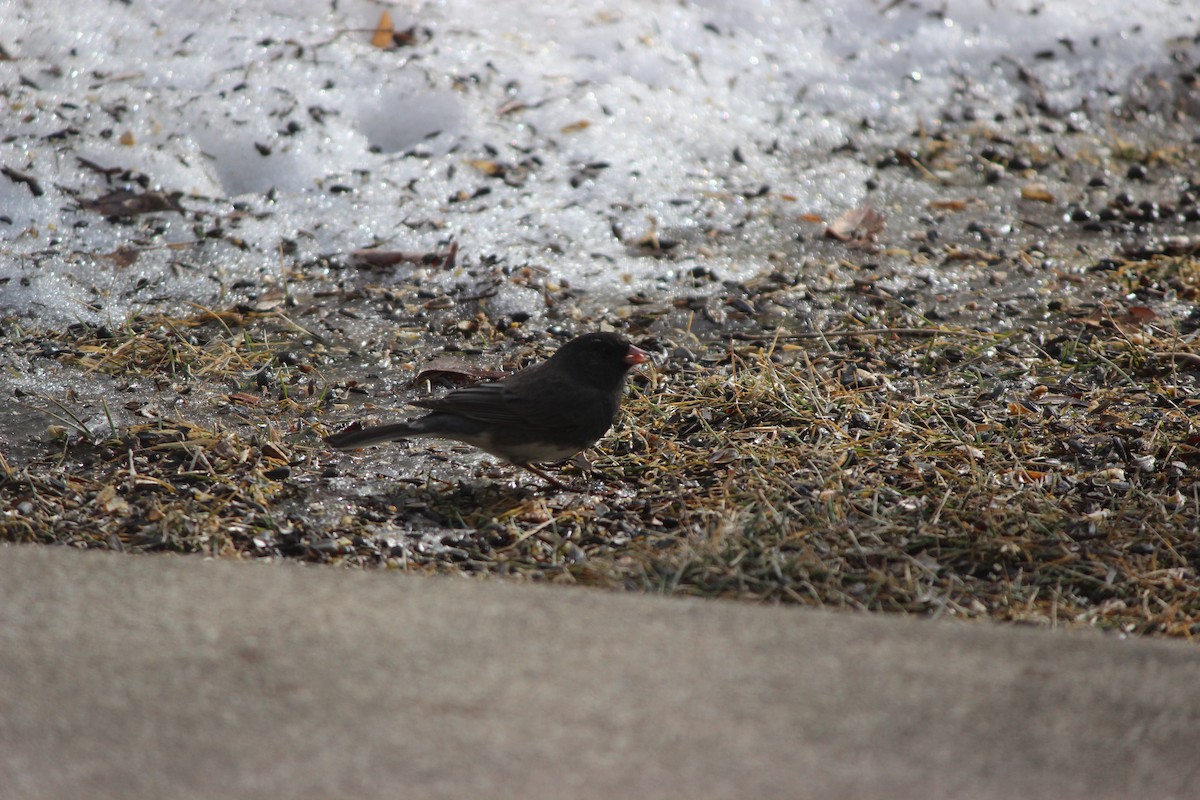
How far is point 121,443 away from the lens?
357 cm

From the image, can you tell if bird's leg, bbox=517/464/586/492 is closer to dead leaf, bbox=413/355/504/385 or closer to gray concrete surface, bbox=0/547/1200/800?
dead leaf, bbox=413/355/504/385

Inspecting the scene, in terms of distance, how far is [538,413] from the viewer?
3.45m

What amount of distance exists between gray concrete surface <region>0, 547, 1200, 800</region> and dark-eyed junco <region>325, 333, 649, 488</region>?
1.00 meters

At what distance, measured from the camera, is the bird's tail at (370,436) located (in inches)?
135

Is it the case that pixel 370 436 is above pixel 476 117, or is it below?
below

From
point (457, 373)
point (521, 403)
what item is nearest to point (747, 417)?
point (521, 403)

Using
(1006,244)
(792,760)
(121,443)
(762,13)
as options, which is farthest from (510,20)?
(792,760)

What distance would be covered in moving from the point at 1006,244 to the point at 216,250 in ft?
12.0

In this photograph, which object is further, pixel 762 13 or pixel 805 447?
pixel 762 13

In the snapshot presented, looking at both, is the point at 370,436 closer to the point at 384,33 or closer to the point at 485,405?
the point at 485,405

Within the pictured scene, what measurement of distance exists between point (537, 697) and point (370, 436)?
5.03 ft

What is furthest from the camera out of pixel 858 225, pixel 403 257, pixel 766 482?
pixel 858 225

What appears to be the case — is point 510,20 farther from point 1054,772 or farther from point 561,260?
point 1054,772

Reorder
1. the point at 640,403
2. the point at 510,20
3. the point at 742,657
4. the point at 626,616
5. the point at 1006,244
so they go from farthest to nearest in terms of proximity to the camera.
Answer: the point at 510,20
the point at 1006,244
the point at 640,403
the point at 626,616
the point at 742,657
